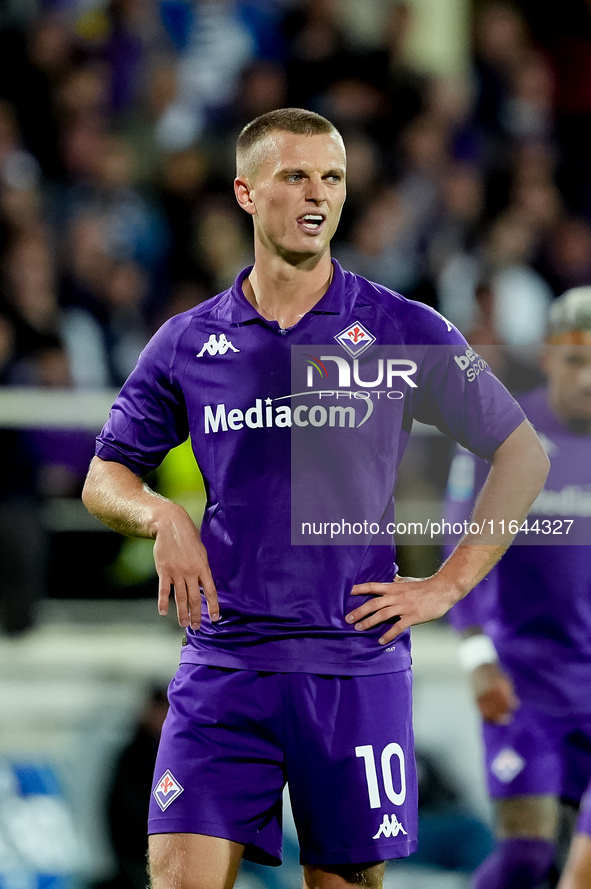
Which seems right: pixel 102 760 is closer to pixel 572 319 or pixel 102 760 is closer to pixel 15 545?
pixel 15 545

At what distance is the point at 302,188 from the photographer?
9.43 ft

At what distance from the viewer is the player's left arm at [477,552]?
2.80 metres

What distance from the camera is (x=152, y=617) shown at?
5.75 meters

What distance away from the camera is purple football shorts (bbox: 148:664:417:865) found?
2.76 metres

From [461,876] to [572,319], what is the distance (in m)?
2.32

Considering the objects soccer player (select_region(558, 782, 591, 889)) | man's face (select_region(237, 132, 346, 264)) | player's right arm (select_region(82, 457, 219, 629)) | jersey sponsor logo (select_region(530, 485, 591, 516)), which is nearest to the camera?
player's right arm (select_region(82, 457, 219, 629))

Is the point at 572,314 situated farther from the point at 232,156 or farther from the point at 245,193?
the point at 232,156

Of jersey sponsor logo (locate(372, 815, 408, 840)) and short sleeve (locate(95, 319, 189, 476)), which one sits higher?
short sleeve (locate(95, 319, 189, 476))

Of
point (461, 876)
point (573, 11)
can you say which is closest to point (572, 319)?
point (461, 876)

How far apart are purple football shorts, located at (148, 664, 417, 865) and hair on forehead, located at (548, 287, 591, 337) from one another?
75.7 inches

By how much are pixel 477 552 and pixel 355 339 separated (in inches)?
21.6

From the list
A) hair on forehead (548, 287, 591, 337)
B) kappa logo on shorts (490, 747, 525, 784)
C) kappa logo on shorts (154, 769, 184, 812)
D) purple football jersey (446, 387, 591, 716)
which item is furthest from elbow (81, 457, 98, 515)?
hair on forehead (548, 287, 591, 337)

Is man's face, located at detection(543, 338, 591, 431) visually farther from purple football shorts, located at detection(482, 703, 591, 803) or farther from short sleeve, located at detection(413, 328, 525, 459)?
short sleeve, located at detection(413, 328, 525, 459)

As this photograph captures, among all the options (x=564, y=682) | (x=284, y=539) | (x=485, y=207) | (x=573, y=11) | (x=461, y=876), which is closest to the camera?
(x=284, y=539)
